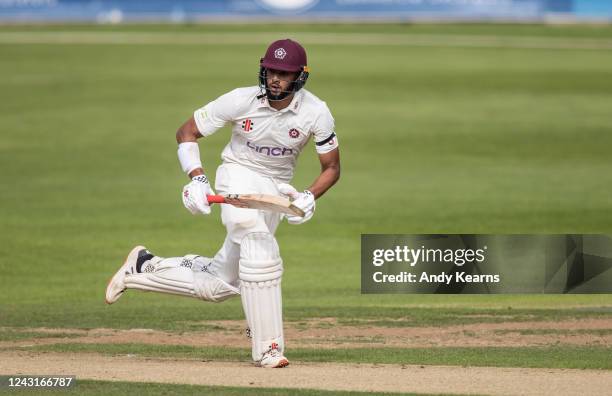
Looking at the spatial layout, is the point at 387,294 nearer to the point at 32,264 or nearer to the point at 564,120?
the point at 32,264

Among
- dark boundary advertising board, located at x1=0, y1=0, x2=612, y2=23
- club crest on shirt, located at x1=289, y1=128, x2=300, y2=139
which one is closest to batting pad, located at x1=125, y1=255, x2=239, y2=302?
club crest on shirt, located at x1=289, y1=128, x2=300, y2=139

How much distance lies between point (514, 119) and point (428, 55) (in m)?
9.41

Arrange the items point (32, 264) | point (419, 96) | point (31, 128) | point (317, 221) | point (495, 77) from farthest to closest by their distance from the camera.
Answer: point (495, 77), point (419, 96), point (31, 128), point (317, 221), point (32, 264)

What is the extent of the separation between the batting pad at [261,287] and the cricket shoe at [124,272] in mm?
1216

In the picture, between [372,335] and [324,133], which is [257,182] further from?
[372,335]

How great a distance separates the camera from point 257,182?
8.75 m

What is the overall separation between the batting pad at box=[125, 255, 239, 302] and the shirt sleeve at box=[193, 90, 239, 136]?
0.98 m

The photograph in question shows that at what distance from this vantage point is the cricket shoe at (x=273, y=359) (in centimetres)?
835

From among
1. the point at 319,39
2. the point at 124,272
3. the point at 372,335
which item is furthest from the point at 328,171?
the point at 319,39

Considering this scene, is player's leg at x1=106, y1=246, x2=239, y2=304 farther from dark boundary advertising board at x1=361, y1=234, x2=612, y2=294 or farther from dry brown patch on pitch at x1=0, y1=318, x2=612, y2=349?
dark boundary advertising board at x1=361, y1=234, x2=612, y2=294

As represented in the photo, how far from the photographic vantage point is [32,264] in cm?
1510

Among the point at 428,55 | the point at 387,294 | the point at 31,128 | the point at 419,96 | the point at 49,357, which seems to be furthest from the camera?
the point at 428,55

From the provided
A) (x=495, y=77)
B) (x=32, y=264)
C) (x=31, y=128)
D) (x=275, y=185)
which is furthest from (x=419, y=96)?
(x=275, y=185)

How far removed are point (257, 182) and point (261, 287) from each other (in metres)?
0.83
